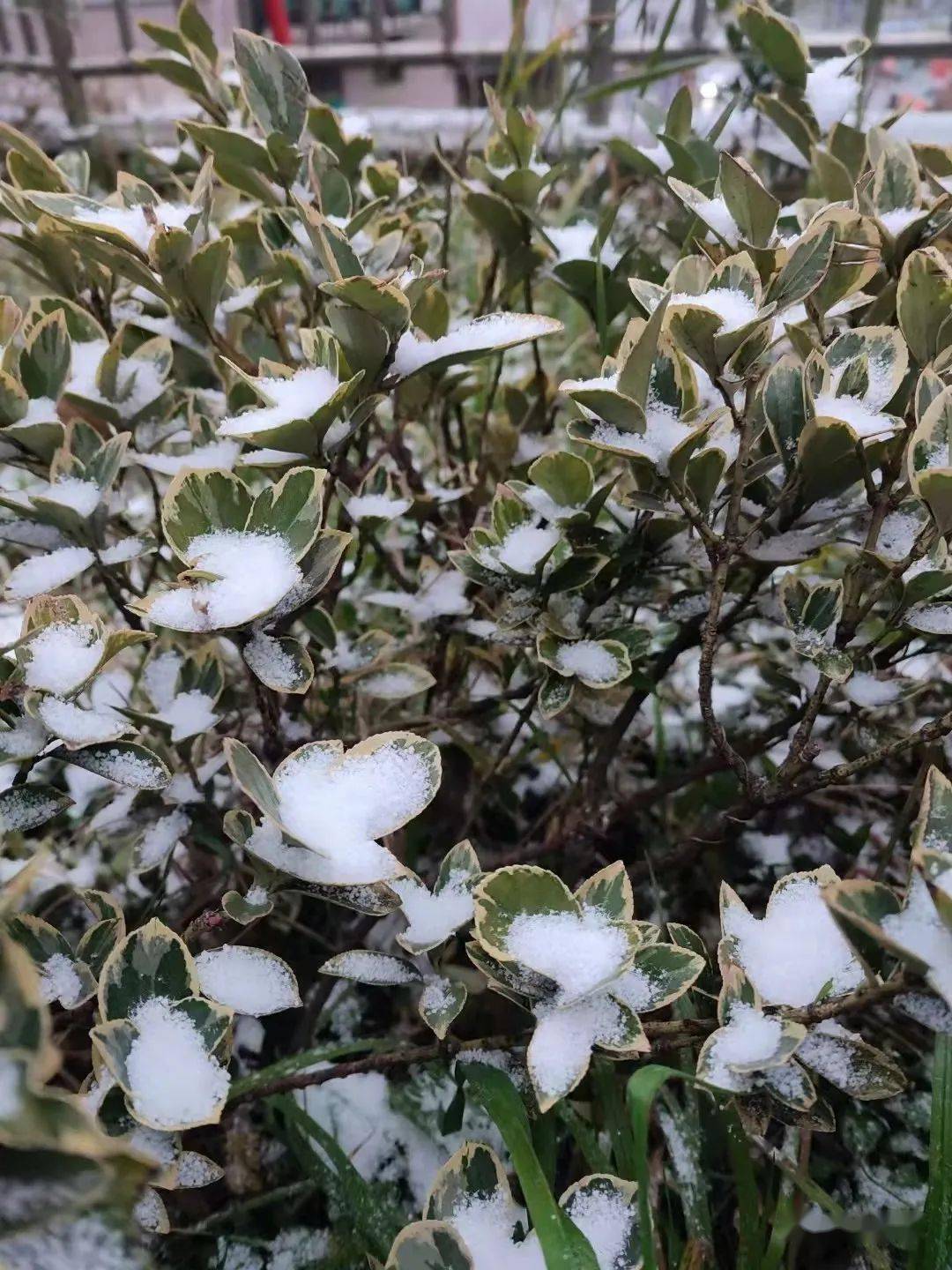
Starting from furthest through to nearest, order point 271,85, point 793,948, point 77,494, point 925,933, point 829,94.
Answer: point 829,94
point 271,85
point 77,494
point 793,948
point 925,933

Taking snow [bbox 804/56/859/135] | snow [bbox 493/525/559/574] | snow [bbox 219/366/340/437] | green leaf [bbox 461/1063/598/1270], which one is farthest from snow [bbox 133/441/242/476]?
snow [bbox 804/56/859/135]

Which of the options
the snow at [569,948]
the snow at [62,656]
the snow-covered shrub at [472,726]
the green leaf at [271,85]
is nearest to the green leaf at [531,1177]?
the snow-covered shrub at [472,726]

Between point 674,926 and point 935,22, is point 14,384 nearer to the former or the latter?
point 674,926

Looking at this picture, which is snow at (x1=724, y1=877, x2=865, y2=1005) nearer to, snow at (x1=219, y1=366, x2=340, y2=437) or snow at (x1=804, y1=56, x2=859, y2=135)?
snow at (x1=219, y1=366, x2=340, y2=437)

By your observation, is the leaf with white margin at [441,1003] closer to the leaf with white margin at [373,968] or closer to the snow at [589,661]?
the leaf with white margin at [373,968]

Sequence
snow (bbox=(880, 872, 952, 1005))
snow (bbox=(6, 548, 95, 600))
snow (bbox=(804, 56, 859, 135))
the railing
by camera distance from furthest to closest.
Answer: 1. the railing
2. snow (bbox=(804, 56, 859, 135))
3. snow (bbox=(6, 548, 95, 600))
4. snow (bbox=(880, 872, 952, 1005))

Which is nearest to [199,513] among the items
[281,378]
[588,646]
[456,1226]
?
[281,378]

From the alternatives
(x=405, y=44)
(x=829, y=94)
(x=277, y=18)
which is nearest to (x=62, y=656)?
(x=829, y=94)

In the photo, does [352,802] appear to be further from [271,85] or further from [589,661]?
[271,85]
